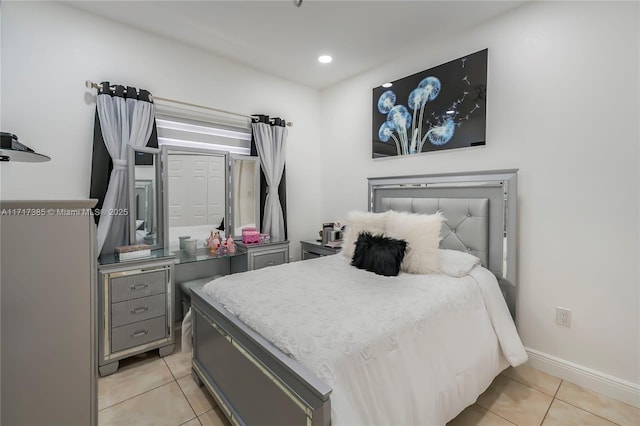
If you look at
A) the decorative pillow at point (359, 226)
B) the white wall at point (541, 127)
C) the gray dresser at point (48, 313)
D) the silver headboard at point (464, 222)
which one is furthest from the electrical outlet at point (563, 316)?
the gray dresser at point (48, 313)

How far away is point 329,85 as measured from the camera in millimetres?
3777

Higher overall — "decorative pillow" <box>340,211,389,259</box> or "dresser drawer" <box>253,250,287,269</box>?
"decorative pillow" <box>340,211,389,259</box>

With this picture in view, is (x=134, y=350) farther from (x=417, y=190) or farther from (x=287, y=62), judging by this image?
(x=287, y=62)

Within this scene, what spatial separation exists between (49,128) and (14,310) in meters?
2.04

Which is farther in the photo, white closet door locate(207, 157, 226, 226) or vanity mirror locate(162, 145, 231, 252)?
white closet door locate(207, 157, 226, 226)

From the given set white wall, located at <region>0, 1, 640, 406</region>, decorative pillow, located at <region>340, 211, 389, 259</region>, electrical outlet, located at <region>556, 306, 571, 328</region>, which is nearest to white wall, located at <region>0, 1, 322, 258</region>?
white wall, located at <region>0, 1, 640, 406</region>

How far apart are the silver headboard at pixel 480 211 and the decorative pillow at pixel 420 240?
12.7 inches

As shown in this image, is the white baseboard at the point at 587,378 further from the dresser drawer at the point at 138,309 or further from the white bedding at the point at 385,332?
the dresser drawer at the point at 138,309

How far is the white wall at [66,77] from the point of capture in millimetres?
2078

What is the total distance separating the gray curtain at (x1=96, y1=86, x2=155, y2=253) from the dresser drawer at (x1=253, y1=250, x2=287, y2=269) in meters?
1.17

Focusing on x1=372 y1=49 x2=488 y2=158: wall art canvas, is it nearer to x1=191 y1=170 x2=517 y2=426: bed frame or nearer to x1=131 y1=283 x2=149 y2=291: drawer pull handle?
x1=191 y1=170 x2=517 y2=426: bed frame

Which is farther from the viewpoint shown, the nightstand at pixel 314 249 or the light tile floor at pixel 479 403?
the nightstand at pixel 314 249

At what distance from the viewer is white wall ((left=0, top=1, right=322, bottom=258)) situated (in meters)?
2.08

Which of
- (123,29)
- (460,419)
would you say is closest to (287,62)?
(123,29)
